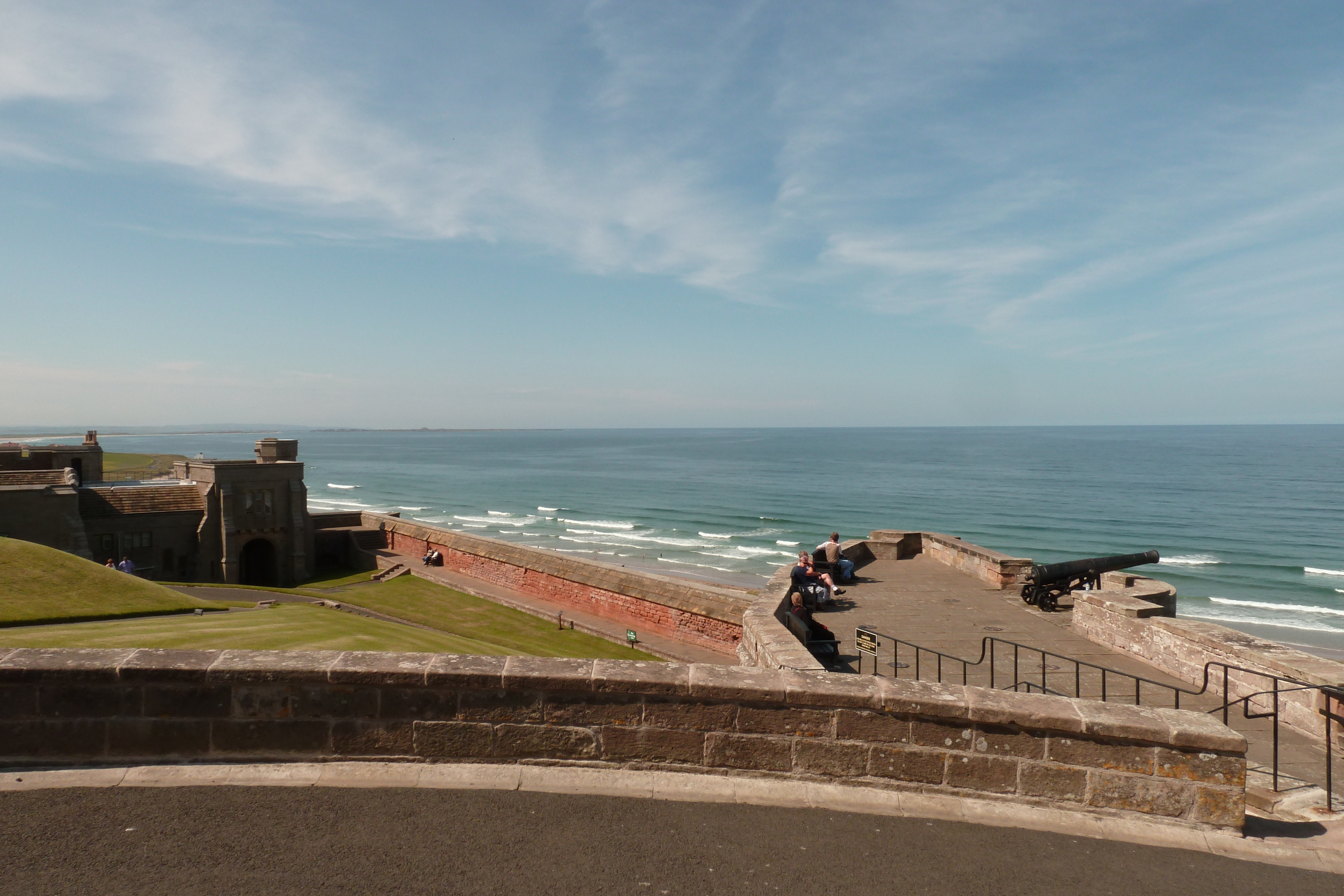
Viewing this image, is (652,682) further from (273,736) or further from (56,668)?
(56,668)

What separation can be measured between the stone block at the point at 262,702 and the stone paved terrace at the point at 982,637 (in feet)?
25.4

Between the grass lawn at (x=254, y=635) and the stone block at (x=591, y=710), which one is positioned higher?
the stone block at (x=591, y=710)

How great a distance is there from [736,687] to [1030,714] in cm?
172

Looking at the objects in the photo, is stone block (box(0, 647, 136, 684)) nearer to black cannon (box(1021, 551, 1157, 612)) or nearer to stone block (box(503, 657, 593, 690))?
stone block (box(503, 657, 593, 690))

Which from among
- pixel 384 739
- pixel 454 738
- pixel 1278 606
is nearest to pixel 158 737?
pixel 384 739

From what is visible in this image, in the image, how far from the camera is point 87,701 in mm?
4348

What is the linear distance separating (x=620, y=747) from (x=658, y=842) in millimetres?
773

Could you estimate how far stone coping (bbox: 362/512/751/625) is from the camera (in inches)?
716

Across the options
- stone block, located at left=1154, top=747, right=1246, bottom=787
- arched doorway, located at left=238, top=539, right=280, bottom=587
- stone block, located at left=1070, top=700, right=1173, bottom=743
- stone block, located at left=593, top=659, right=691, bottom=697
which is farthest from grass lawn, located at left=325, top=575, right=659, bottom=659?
stone block, located at left=1154, top=747, right=1246, bottom=787

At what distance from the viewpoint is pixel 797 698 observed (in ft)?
14.5

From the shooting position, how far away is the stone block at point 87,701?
4.32 m

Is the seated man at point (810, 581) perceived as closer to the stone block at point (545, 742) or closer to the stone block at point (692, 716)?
the stone block at point (692, 716)

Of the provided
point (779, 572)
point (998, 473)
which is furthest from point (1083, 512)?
point (779, 572)

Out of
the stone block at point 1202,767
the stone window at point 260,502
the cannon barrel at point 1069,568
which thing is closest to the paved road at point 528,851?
the stone block at point 1202,767
